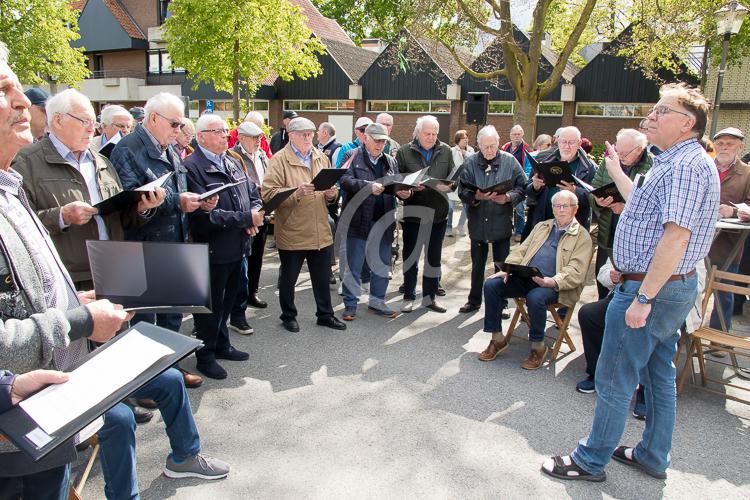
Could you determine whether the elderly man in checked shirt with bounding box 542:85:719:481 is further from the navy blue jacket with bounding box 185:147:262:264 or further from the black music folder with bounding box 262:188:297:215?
the navy blue jacket with bounding box 185:147:262:264

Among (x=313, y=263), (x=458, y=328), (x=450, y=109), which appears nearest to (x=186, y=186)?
(x=313, y=263)

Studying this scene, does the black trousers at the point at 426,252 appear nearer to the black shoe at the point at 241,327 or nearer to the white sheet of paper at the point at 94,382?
the black shoe at the point at 241,327

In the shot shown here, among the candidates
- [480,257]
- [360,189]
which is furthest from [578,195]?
[360,189]

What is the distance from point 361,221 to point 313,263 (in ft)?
2.28

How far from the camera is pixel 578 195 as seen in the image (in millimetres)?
5801

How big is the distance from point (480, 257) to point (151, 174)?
3631mm

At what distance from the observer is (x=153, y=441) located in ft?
11.2

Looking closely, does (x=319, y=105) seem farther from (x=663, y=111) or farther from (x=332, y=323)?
(x=663, y=111)

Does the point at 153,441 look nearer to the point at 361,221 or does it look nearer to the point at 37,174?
the point at 37,174

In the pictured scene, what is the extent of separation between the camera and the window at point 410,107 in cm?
2933

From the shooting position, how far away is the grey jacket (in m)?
5.78

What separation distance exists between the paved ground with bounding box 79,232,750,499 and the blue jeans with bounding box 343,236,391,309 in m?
0.70

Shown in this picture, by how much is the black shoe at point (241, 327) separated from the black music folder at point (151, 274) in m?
2.58

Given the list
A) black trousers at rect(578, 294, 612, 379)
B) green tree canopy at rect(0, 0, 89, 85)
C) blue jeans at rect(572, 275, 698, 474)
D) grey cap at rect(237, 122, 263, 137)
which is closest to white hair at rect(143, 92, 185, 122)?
grey cap at rect(237, 122, 263, 137)
